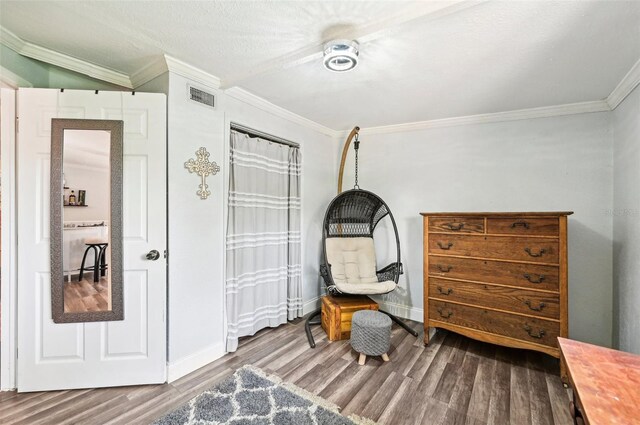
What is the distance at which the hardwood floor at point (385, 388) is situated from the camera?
1.71 meters

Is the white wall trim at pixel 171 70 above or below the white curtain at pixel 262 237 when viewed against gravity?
above

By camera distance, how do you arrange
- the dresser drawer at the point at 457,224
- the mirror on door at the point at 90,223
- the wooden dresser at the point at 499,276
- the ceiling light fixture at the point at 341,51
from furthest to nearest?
the dresser drawer at the point at 457,224, the wooden dresser at the point at 499,276, the mirror on door at the point at 90,223, the ceiling light fixture at the point at 341,51

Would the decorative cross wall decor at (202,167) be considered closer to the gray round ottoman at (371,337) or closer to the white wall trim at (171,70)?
the white wall trim at (171,70)

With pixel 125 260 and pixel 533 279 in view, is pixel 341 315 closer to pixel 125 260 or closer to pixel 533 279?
pixel 533 279


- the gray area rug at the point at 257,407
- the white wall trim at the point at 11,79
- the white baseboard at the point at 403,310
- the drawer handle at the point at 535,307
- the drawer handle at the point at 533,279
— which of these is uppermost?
the white wall trim at the point at 11,79

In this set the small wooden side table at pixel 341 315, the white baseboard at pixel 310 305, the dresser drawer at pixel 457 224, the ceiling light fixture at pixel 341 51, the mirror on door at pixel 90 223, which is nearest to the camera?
the ceiling light fixture at pixel 341 51

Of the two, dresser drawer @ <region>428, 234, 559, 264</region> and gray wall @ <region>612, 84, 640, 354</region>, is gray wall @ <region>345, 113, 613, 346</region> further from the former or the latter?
dresser drawer @ <region>428, 234, 559, 264</region>

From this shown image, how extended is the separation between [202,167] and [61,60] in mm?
1230

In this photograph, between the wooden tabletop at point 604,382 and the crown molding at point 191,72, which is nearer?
the wooden tabletop at point 604,382

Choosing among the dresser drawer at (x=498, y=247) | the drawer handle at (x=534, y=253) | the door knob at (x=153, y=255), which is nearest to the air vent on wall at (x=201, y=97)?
the door knob at (x=153, y=255)

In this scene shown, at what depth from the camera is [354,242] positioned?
326cm

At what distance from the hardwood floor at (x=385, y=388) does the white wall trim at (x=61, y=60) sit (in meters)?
2.37

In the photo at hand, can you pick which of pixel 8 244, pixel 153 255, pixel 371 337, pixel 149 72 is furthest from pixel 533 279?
pixel 8 244

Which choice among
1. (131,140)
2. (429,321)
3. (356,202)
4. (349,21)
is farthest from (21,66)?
(429,321)
